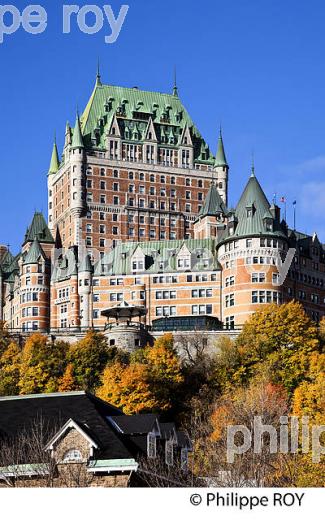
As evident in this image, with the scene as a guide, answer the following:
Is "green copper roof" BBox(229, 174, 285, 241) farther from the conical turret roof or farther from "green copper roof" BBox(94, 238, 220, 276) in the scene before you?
"green copper roof" BBox(94, 238, 220, 276)

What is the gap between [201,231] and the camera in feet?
517

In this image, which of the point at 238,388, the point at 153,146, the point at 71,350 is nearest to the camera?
the point at 238,388

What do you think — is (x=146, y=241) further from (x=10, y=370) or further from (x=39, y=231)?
(x=10, y=370)

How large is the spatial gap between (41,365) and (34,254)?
3913cm

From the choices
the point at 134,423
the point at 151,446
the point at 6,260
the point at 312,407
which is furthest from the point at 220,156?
the point at 151,446

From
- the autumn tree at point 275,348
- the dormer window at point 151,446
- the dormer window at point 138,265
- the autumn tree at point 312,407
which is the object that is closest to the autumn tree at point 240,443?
the autumn tree at point 312,407

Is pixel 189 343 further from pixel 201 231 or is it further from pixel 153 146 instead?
pixel 153 146

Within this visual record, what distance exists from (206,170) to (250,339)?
60.1 m

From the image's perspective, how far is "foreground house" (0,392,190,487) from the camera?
4944 cm

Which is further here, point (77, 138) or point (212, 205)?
point (77, 138)

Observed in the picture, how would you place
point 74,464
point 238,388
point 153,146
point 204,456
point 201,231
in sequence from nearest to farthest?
point 74,464 → point 204,456 → point 238,388 → point 201,231 → point 153,146

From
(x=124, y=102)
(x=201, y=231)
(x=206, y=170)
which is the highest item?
(x=124, y=102)

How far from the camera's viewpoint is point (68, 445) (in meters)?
51.0
